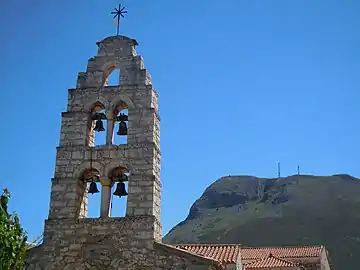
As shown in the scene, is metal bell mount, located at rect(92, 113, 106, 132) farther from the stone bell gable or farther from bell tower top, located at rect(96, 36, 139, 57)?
bell tower top, located at rect(96, 36, 139, 57)

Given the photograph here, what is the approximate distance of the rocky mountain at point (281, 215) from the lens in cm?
5494

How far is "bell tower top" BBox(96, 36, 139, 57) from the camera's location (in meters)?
11.8

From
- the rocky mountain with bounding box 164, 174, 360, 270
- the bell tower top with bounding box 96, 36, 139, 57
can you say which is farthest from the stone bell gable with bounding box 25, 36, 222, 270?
the rocky mountain with bounding box 164, 174, 360, 270

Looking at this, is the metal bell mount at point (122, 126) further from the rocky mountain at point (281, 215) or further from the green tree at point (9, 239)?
the rocky mountain at point (281, 215)

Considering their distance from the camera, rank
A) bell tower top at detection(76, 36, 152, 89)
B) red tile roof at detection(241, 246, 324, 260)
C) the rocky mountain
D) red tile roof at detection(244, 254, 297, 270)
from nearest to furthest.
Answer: bell tower top at detection(76, 36, 152, 89), red tile roof at detection(244, 254, 297, 270), red tile roof at detection(241, 246, 324, 260), the rocky mountain

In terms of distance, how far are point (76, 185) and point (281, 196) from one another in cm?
6032

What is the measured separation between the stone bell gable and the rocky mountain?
132 ft

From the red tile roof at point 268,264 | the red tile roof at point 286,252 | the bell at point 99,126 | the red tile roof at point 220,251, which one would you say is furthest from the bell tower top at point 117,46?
the red tile roof at point 286,252

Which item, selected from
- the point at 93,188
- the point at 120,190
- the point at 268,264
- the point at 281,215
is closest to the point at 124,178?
the point at 120,190

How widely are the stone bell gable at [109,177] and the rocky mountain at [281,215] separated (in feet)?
132

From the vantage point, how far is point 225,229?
194ft

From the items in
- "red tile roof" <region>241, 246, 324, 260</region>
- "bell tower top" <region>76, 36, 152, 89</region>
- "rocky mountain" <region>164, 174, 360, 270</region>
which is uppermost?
"rocky mountain" <region>164, 174, 360, 270</region>

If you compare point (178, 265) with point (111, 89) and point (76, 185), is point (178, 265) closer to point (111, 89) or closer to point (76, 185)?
point (76, 185)

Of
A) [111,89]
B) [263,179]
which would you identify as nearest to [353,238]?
[263,179]
